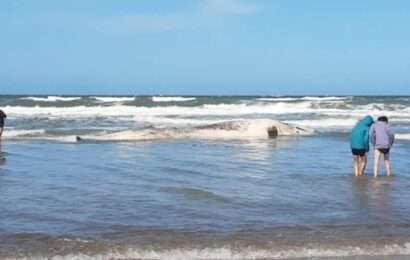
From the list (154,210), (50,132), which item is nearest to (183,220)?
(154,210)

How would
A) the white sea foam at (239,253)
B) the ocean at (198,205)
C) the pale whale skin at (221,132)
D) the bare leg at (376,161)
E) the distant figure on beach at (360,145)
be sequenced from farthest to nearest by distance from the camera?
the pale whale skin at (221,132) < the distant figure on beach at (360,145) < the bare leg at (376,161) < the ocean at (198,205) < the white sea foam at (239,253)

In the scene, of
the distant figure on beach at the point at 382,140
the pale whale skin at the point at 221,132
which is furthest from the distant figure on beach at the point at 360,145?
the pale whale skin at the point at 221,132

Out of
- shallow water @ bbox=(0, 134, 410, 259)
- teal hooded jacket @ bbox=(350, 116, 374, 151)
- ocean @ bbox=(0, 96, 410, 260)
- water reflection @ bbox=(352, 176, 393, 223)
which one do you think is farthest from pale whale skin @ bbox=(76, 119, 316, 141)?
water reflection @ bbox=(352, 176, 393, 223)

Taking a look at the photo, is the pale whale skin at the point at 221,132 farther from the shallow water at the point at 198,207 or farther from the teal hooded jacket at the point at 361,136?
the teal hooded jacket at the point at 361,136

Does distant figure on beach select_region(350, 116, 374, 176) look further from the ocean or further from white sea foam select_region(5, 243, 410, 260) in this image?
A: white sea foam select_region(5, 243, 410, 260)

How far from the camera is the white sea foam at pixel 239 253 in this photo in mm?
6867

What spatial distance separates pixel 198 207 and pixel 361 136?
519 cm

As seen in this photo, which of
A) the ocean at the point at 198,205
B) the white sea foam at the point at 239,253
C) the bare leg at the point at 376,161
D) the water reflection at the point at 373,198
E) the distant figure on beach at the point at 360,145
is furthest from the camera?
the distant figure on beach at the point at 360,145

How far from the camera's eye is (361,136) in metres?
13.4

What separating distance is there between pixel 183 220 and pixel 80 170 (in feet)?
17.5

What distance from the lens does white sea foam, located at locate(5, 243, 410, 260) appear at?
6.87 m

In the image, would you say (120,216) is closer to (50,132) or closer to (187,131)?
(187,131)

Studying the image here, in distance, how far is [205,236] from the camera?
7.59 m

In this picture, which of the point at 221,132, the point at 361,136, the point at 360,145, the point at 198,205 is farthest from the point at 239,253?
the point at 221,132
